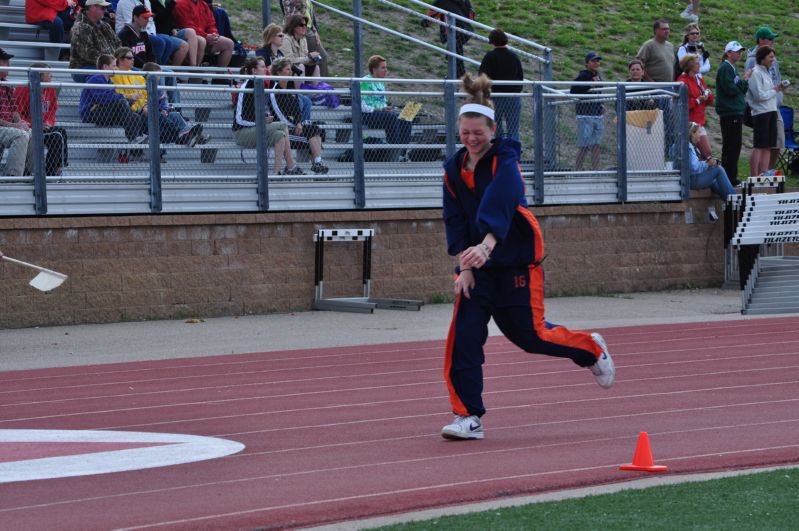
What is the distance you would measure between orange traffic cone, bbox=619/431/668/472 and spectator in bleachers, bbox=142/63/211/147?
29.0ft

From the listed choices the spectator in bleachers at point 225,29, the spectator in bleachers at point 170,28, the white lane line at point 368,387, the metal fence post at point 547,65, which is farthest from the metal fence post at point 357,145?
the metal fence post at point 547,65

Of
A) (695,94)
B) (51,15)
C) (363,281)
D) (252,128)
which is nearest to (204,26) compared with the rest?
(51,15)

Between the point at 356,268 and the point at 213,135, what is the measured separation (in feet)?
7.74

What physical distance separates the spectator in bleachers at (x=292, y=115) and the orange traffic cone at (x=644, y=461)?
29.7ft

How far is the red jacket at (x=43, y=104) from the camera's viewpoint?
1358cm

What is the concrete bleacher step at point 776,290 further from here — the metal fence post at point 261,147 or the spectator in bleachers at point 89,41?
the spectator in bleachers at point 89,41

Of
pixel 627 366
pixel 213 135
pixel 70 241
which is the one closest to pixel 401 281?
pixel 213 135

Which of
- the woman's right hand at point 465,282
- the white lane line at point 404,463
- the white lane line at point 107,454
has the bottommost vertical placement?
the white lane line at point 107,454

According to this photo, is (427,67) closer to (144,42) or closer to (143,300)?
(144,42)

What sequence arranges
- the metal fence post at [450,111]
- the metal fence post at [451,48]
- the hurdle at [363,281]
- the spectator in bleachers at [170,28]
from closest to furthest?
the hurdle at [363,281], the metal fence post at [450,111], the spectator in bleachers at [170,28], the metal fence post at [451,48]

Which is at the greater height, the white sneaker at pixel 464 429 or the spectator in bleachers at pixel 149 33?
the spectator in bleachers at pixel 149 33

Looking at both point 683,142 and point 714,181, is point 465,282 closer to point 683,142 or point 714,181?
point 683,142

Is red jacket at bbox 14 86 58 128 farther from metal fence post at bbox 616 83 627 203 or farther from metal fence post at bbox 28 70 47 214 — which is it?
metal fence post at bbox 616 83 627 203

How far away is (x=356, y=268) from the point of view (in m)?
15.9
